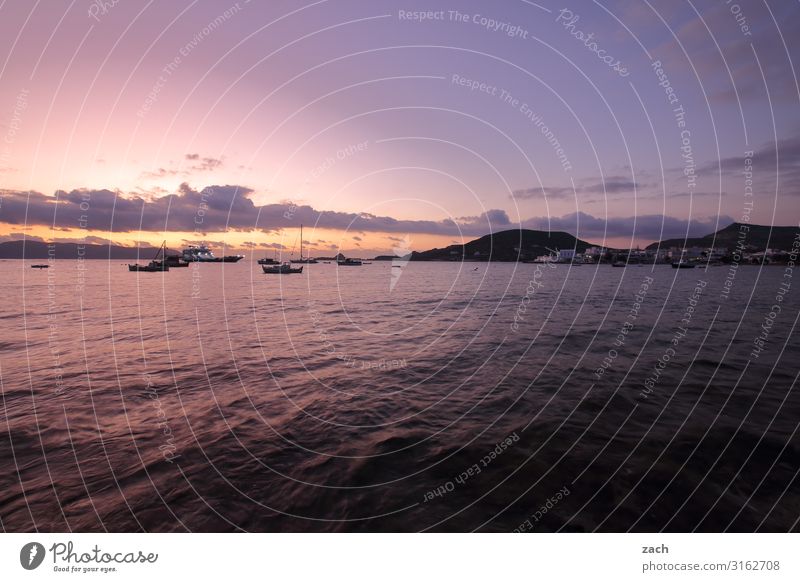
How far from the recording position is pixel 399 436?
9.93m

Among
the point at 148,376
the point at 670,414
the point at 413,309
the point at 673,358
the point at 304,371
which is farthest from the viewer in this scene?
the point at 413,309

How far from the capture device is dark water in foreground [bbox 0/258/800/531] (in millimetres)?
6738

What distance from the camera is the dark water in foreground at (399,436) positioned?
22.1ft

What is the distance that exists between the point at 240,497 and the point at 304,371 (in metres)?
9.38

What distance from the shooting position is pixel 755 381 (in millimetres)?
14445

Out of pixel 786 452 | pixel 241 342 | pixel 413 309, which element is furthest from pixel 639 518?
pixel 413 309

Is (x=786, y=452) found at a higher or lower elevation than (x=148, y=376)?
higher

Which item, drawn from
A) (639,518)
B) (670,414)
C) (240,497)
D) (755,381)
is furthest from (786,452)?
(240,497)

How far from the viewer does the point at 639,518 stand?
6555 mm

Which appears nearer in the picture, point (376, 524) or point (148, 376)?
point (376, 524)

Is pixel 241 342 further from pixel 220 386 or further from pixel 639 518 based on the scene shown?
pixel 639 518

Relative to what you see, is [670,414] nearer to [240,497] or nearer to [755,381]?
[755,381]

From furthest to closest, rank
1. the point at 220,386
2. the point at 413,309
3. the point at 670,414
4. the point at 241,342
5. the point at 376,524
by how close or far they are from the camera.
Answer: the point at 413,309, the point at 241,342, the point at 220,386, the point at 670,414, the point at 376,524
